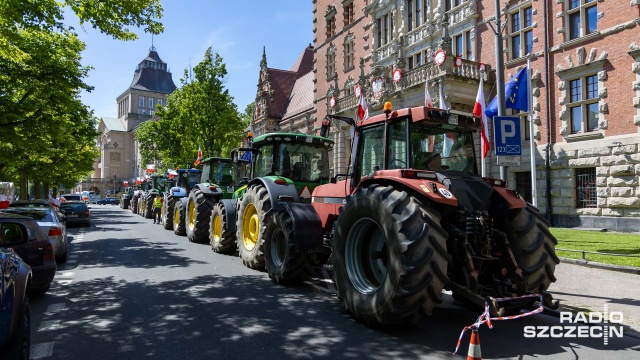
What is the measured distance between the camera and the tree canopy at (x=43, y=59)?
1064 centimetres

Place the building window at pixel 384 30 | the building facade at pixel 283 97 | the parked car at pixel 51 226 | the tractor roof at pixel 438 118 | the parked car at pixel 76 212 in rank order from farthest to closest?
the building facade at pixel 283 97 → the building window at pixel 384 30 → the parked car at pixel 76 212 → the parked car at pixel 51 226 → the tractor roof at pixel 438 118

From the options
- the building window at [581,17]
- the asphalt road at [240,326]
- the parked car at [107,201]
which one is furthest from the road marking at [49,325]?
the parked car at [107,201]

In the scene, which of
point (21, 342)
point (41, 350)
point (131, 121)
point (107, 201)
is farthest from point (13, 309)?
point (131, 121)

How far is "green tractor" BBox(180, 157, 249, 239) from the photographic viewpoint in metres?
13.5

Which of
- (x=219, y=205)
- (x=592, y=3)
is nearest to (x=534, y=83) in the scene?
(x=592, y=3)

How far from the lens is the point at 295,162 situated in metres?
9.72

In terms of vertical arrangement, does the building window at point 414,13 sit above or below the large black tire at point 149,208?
above

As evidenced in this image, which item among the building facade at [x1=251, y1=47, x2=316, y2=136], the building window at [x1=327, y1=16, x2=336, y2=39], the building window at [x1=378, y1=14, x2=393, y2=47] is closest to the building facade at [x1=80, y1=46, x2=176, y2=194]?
the building facade at [x1=251, y1=47, x2=316, y2=136]

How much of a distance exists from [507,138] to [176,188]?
1386 cm

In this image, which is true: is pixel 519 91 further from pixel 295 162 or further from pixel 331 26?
pixel 331 26

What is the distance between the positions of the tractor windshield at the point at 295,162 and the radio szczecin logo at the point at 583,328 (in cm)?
565

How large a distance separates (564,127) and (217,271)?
49.3 feet

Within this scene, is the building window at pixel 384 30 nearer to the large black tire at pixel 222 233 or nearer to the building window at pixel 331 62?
the building window at pixel 331 62

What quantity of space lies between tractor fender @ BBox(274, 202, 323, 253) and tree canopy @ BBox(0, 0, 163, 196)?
7.39 m
